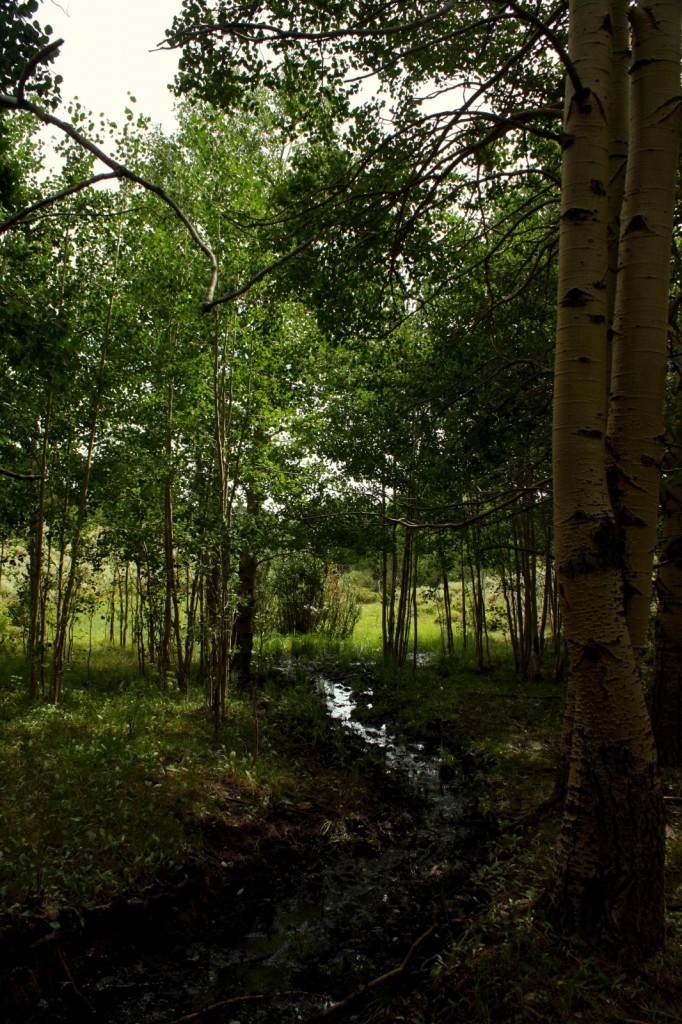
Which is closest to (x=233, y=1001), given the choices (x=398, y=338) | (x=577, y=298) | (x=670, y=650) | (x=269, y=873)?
(x=269, y=873)

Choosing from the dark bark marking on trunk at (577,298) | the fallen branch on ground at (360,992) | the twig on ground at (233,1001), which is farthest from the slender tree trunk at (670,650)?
the twig on ground at (233,1001)

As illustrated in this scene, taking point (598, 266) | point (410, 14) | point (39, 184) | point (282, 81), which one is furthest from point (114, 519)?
point (598, 266)

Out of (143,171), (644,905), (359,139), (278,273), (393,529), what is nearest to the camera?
(644,905)

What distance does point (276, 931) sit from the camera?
402 centimetres

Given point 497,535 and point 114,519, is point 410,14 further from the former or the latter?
point 497,535

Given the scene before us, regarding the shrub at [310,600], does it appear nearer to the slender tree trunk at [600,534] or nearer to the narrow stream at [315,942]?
the narrow stream at [315,942]

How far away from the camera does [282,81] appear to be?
3.76 m

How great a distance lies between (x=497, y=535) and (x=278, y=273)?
793 cm

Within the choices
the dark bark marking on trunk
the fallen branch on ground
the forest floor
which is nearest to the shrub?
the forest floor

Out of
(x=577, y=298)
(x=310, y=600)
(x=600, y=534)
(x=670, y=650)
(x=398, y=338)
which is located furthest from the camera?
(x=310, y=600)

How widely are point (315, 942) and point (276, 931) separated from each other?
317 mm

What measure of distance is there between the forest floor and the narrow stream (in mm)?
18

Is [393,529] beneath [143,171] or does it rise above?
beneath

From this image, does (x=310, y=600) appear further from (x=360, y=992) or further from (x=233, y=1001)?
(x=360, y=992)
